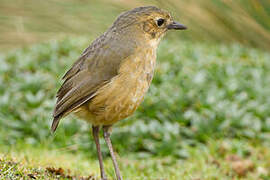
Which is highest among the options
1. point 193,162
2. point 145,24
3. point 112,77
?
point 145,24

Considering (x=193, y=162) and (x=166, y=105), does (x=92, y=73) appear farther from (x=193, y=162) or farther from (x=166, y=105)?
(x=166, y=105)

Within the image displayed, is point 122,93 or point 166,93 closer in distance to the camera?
point 122,93

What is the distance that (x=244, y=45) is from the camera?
10.0 metres

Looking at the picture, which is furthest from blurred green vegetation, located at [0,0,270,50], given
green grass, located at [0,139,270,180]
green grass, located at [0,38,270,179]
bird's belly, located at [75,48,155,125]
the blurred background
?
bird's belly, located at [75,48,155,125]

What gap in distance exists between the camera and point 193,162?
6.08 metres

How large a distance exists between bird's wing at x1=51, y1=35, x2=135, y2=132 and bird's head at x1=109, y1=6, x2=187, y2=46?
0.66 ft

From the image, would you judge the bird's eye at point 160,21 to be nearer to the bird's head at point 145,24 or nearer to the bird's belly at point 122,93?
the bird's head at point 145,24

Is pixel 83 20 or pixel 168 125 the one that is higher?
pixel 83 20

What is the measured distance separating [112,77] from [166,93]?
11.1 ft

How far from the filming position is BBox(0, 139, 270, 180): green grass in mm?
5548

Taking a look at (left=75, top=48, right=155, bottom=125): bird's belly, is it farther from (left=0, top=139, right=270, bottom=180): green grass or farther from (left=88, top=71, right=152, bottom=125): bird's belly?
(left=0, top=139, right=270, bottom=180): green grass

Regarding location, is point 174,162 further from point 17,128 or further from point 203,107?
point 17,128

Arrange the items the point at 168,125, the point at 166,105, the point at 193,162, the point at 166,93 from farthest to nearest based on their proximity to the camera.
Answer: the point at 166,93, the point at 166,105, the point at 168,125, the point at 193,162

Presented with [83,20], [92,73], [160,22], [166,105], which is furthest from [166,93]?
[92,73]
